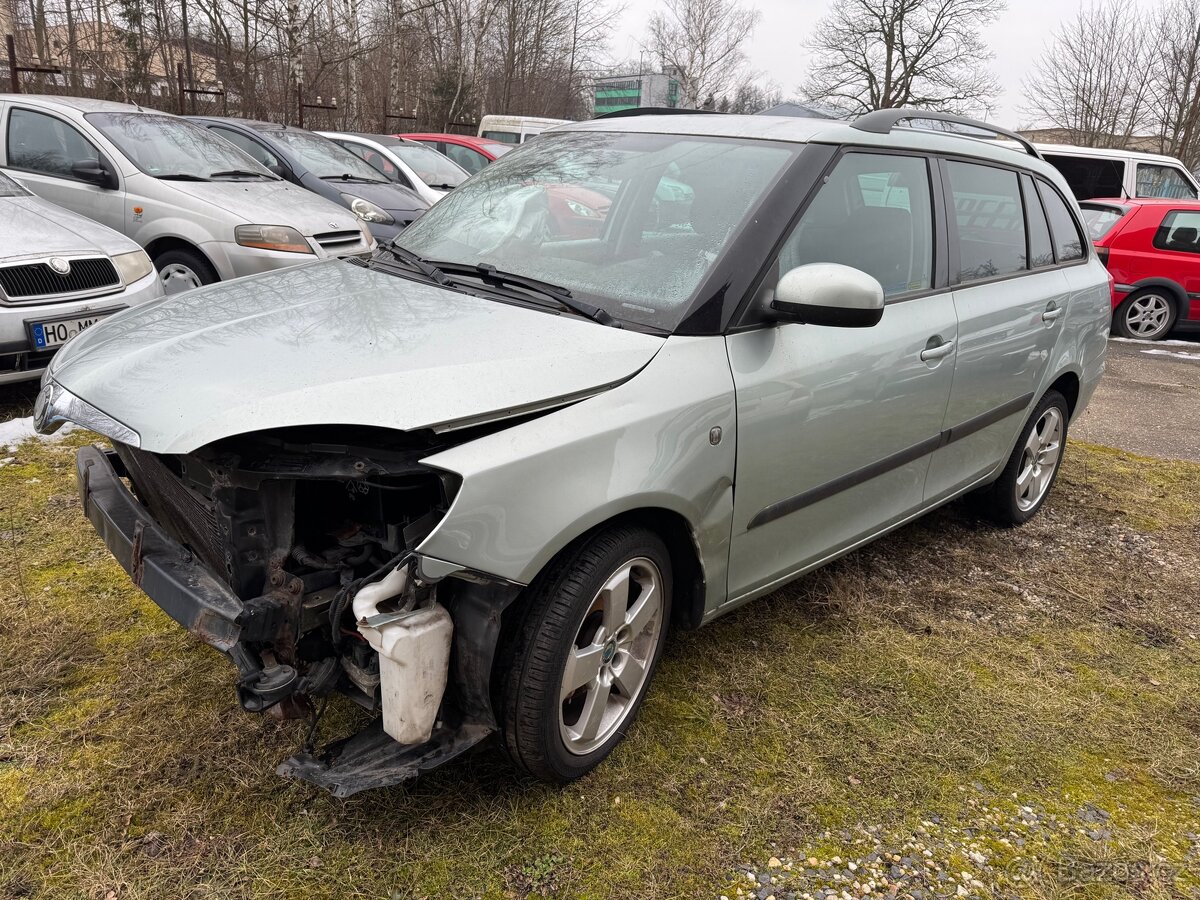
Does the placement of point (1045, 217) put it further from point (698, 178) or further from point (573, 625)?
point (573, 625)

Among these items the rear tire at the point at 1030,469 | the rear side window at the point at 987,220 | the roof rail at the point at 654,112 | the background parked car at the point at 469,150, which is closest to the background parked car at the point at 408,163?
the background parked car at the point at 469,150

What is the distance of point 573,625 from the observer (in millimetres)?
2098

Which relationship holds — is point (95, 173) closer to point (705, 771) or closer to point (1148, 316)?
point (705, 771)

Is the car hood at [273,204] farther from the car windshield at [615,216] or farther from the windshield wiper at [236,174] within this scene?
the car windshield at [615,216]

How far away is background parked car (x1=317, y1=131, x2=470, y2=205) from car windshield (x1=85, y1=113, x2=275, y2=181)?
97.2 inches

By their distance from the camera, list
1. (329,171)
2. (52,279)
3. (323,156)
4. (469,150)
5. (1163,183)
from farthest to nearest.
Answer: (469,150) < (1163,183) < (323,156) < (329,171) < (52,279)

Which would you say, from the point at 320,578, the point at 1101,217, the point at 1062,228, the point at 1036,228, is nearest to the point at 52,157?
the point at 320,578

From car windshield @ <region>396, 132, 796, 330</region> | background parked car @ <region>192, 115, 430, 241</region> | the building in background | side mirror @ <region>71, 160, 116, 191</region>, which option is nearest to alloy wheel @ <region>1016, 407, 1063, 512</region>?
car windshield @ <region>396, 132, 796, 330</region>

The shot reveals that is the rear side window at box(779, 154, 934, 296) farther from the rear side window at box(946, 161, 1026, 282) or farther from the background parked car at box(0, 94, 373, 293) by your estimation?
the background parked car at box(0, 94, 373, 293)

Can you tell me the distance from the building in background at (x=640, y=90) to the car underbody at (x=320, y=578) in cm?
4364

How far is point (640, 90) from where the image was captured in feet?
156

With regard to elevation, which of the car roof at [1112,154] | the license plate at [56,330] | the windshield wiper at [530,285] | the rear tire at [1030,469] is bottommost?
the rear tire at [1030,469]

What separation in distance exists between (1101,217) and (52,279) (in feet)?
34.2

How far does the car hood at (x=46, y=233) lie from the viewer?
15.3ft
